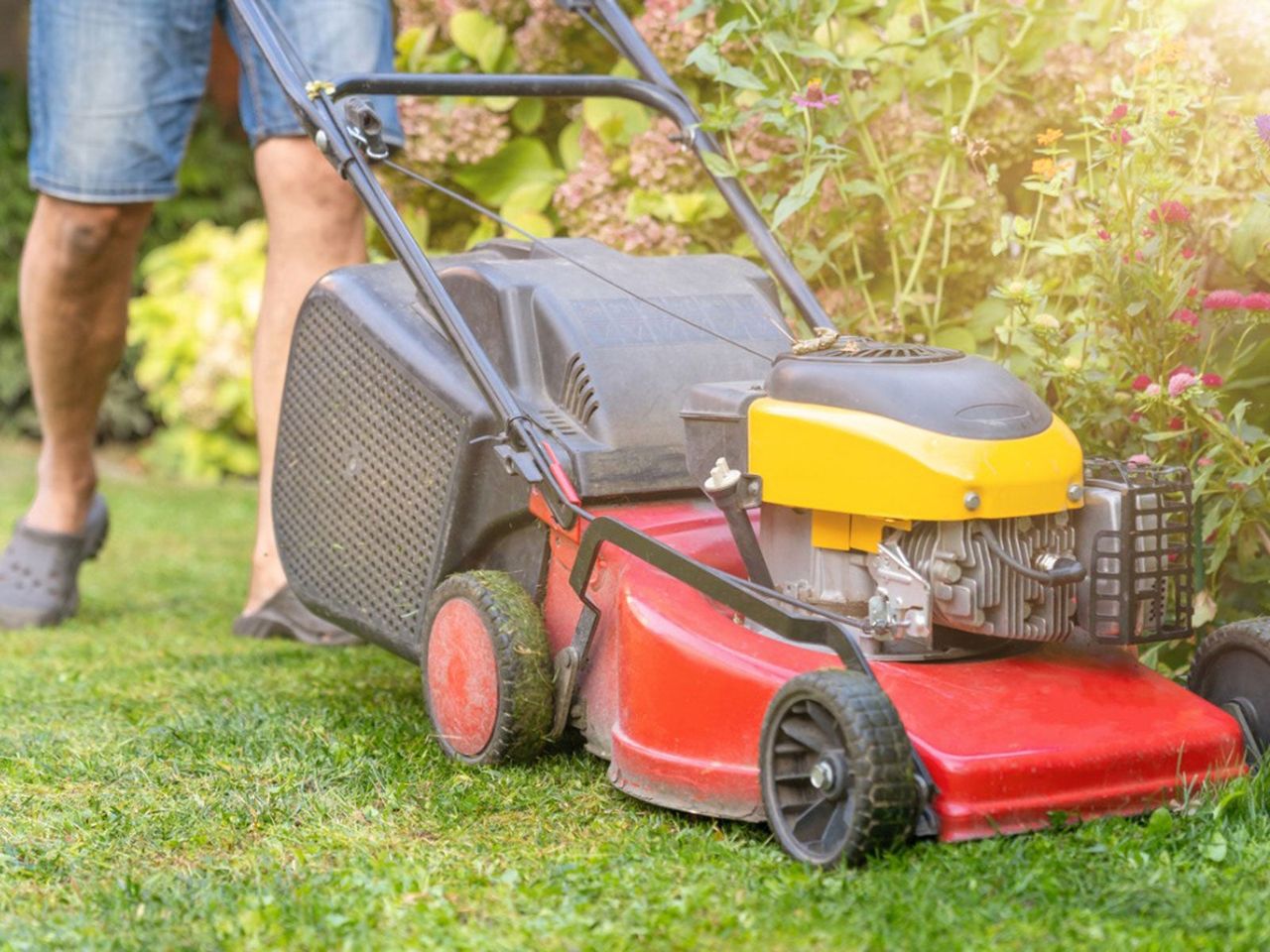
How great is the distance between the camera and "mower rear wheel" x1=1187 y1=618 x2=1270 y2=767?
1.88 metres

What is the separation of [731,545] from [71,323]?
1.56 metres

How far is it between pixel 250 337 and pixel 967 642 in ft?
11.8

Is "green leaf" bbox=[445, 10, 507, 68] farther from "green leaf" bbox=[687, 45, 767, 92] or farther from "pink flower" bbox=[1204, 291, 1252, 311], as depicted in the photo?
"pink flower" bbox=[1204, 291, 1252, 311]

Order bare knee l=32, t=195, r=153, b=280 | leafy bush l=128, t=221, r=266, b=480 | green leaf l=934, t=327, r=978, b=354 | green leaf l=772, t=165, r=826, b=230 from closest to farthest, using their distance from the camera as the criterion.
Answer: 1. green leaf l=772, t=165, r=826, b=230
2. green leaf l=934, t=327, r=978, b=354
3. bare knee l=32, t=195, r=153, b=280
4. leafy bush l=128, t=221, r=266, b=480

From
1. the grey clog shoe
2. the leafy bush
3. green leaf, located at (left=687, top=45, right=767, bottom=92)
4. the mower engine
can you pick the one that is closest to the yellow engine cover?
the mower engine

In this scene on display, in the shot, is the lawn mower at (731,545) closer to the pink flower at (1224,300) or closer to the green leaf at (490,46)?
the pink flower at (1224,300)

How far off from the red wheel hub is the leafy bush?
10.1 ft

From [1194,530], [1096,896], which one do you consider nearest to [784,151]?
[1194,530]

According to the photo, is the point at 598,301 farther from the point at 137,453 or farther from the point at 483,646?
the point at 137,453

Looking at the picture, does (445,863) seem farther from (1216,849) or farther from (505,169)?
(505,169)

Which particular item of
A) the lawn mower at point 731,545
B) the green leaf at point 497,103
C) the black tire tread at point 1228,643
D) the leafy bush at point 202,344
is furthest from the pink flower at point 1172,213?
the leafy bush at point 202,344

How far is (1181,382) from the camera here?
206 centimetres

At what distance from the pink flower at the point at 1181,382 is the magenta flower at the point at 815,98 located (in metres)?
0.63

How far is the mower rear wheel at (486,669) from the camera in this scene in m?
1.97
